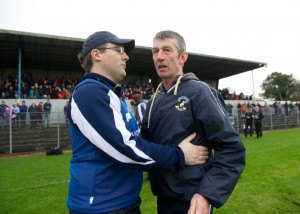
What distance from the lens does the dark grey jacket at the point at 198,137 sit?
1880mm

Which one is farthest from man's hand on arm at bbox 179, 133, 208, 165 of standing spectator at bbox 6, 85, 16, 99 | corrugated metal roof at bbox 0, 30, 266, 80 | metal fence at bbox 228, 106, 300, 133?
metal fence at bbox 228, 106, 300, 133

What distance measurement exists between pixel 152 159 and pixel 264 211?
3.54m

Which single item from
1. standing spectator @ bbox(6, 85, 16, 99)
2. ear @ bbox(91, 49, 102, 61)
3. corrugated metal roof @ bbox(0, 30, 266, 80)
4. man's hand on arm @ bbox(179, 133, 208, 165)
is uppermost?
corrugated metal roof @ bbox(0, 30, 266, 80)

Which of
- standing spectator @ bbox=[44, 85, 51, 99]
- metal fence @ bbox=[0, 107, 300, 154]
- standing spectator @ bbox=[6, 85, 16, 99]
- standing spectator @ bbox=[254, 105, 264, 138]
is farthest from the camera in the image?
standing spectator @ bbox=[44, 85, 51, 99]

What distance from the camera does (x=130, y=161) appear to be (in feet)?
6.18

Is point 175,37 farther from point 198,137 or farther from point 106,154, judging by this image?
point 106,154

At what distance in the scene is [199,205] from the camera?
1816 mm

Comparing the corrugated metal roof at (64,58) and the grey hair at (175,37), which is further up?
the corrugated metal roof at (64,58)

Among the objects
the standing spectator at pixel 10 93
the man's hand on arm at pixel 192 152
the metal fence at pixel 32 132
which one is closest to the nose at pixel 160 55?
the man's hand on arm at pixel 192 152

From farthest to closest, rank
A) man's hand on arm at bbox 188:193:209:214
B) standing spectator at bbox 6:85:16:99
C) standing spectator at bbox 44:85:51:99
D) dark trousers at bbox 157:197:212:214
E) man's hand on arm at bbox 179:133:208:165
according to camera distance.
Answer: standing spectator at bbox 44:85:51:99 → standing spectator at bbox 6:85:16:99 → dark trousers at bbox 157:197:212:214 → man's hand on arm at bbox 179:133:208:165 → man's hand on arm at bbox 188:193:209:214

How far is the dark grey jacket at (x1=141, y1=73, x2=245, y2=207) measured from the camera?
1.88 meters

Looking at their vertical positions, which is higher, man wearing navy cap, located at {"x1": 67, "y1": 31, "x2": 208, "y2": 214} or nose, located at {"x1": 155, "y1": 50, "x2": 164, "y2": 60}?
nose, located at {"x1": 155, "y1": 50, "x2": 164, "y2": 60}

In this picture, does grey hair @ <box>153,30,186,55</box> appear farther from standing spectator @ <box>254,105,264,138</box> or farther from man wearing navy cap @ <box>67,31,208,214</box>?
standing spectator @ <box>254,105,264,138</box>

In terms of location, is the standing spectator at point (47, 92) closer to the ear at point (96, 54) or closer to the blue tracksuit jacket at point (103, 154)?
the ear at point (96, 54)
